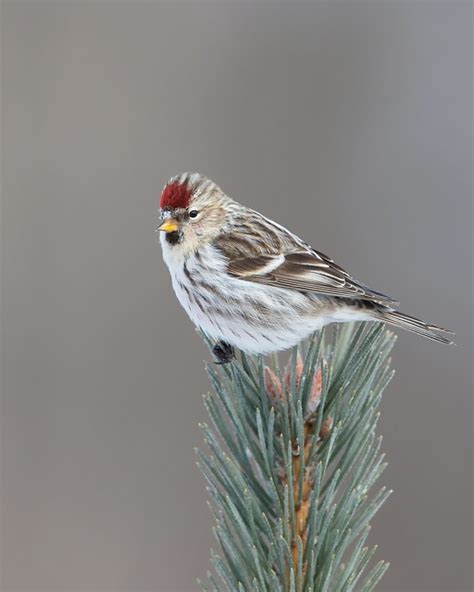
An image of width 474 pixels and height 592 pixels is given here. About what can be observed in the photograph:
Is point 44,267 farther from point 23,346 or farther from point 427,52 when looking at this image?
point 427,52

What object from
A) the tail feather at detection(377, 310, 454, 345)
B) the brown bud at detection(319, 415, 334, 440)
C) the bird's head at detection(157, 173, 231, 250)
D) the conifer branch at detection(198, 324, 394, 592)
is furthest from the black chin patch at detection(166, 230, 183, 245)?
the brown bud at detection(319, 415, 334, 440)

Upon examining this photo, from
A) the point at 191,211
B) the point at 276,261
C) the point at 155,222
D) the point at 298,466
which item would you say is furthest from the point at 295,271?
the point at 155,222

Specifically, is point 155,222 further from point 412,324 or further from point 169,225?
point 412,324

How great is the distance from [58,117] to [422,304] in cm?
271

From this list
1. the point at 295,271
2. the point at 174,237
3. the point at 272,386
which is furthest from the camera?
the point at 174,237

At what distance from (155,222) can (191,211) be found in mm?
2537

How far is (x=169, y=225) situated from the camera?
2117 millimetres

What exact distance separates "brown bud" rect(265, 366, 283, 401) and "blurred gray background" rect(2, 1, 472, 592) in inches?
102

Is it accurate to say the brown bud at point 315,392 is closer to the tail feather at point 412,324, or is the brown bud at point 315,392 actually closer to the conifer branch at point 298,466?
the conifer branch at point 298,466

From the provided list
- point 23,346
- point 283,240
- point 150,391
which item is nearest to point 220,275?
point 283,240

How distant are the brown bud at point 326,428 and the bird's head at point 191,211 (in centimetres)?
93

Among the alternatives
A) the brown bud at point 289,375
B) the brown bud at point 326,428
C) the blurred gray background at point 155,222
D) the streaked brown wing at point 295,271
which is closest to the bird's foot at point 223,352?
the streaked brown wing at point 295,271

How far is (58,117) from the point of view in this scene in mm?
5234

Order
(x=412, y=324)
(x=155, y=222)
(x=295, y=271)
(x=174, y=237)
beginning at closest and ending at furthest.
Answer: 1. (x=412, y=324)
2. (x=295, y=271)
3. (x=174, y=237)
4. (x=155, y=222)
